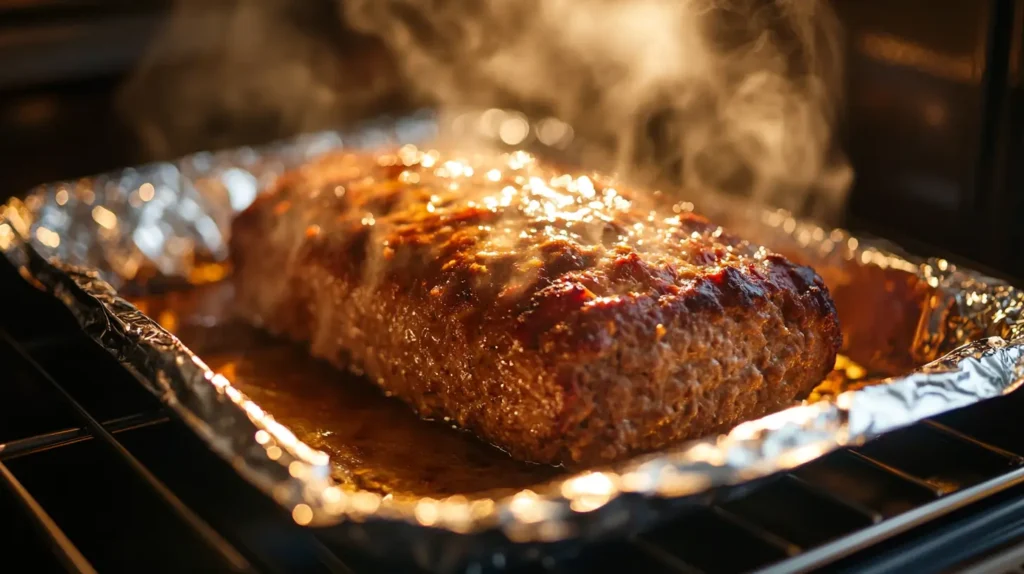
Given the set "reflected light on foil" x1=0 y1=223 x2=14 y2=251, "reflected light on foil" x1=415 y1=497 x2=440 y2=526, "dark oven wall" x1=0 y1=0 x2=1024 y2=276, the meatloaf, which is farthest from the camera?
"dark oven wall" x1=0 y1=0 x2=1024 y2=276

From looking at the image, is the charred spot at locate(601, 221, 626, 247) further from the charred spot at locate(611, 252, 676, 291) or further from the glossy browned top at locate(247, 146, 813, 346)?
the charred spot at locate(611, 252, 676, 291)

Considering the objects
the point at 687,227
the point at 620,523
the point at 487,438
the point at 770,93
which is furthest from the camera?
the point at 770,93

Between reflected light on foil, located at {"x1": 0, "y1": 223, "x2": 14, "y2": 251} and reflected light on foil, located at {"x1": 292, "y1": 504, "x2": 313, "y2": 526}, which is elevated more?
reflected light on foil, located at {"x1": 0, "y1": 223, "x2": 14, "y2": 251}

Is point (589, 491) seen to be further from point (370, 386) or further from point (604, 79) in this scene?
point (604, 79)

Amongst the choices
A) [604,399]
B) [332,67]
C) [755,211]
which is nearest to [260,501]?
[604,399]

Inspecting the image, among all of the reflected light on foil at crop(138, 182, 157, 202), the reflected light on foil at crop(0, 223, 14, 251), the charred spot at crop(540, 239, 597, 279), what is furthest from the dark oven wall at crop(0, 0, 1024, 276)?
the charred spot at crop(540, 239, 597, 279)

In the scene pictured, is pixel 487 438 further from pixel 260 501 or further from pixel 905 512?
pixel 905 512

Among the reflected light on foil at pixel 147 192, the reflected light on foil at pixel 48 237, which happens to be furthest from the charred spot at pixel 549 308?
the reflected light on foil at pixel 147 192
